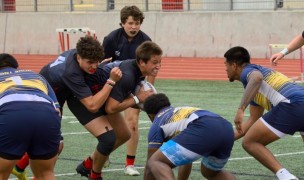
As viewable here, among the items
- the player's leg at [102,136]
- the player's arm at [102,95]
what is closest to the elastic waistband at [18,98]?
the player's arm at [102,95]

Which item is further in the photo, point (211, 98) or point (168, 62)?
point (168, 62)

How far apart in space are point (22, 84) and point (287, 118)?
294 cm

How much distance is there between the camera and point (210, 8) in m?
29.8

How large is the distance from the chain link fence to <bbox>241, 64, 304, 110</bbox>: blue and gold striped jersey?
19.2 m

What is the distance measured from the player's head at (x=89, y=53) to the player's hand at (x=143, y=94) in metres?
0.61

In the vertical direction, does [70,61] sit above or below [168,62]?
above

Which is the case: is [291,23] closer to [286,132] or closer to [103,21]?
[103,21]

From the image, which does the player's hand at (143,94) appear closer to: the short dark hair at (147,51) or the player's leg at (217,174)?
the short dark hair at (147,51)

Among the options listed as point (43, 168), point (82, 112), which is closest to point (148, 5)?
point (82, 112)

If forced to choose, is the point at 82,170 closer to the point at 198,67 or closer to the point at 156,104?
the point at 156,104

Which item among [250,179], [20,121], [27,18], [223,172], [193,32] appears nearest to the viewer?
[20,121]

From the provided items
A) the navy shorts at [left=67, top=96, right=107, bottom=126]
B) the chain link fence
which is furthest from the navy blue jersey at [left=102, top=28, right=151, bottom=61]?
the chain link fence

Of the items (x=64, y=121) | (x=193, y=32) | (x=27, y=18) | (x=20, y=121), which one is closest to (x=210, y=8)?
(x=193, y=32)

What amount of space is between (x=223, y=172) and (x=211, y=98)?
9.71 metres
